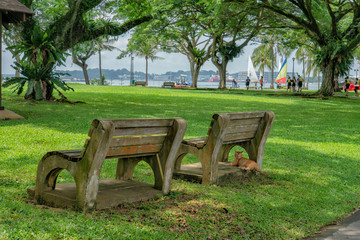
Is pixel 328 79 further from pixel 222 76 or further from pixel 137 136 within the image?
pixel 137 136

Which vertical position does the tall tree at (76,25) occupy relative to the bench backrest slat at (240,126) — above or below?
above

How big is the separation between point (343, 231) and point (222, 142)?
6.23ft

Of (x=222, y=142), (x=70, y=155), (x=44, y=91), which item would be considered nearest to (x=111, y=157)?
(x=70, y=155)

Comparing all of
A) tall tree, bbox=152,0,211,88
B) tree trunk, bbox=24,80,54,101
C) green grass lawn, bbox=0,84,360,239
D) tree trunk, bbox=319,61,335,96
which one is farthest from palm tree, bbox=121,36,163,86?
green grass lawn, bbox=0,84,360,239

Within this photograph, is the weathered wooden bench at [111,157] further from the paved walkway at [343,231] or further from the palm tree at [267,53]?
the palm tree at [267,53]

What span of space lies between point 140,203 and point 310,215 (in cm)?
191

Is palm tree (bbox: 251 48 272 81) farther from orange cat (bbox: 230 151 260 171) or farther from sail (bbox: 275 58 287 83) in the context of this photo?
orange cat (bbox: 230 151 260 171)

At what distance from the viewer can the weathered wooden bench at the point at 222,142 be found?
18.9 feet

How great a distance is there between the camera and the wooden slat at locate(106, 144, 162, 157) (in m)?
4.52

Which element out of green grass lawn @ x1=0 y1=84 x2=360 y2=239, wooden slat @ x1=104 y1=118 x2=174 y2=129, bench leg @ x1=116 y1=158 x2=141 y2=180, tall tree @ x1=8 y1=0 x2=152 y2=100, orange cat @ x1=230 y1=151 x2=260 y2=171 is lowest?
green grass lawn @ x1=0 y1=84 x2=360 y2=239

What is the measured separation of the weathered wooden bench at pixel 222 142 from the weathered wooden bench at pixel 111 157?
756 mm

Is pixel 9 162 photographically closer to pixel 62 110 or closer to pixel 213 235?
pixel 213 235

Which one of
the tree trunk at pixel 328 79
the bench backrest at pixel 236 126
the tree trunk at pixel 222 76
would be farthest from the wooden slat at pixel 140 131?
the tree trunk at pixel 222 76

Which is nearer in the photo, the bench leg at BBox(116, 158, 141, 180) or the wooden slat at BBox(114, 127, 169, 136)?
the wooden slat at BBox(114, 127, 169, 136)
